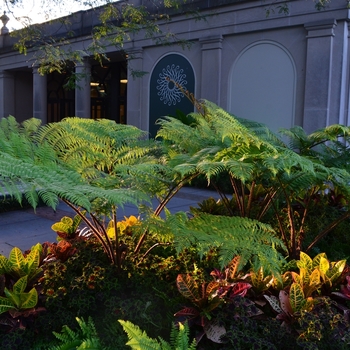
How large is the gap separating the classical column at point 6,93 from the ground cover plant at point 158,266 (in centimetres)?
1983

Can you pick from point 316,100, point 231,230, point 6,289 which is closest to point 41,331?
point 6,289

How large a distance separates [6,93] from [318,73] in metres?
16.1

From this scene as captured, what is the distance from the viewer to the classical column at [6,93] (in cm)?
2150

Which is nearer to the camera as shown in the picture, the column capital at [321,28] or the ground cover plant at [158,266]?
the ground cover plant at [158,266]

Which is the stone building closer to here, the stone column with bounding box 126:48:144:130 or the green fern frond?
the stone column with bounding box 126:48:144:130

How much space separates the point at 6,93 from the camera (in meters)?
21.8

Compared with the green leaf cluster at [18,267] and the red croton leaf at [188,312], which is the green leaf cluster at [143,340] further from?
the green leaf cluster at [18,267]

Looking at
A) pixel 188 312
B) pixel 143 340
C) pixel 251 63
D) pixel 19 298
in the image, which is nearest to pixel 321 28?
pixel 251 63

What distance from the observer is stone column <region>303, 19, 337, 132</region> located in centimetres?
1091

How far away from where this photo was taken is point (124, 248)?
3.10m

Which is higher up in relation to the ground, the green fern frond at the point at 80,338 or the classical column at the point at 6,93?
the classical column at the point at 6,93

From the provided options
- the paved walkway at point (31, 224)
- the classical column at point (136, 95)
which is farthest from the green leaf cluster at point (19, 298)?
the classical column at point (136, 95)

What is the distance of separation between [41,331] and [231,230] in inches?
51.0

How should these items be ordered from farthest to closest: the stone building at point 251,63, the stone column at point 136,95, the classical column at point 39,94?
the classical column at point 39,94 < the stone column at point 136,95 < the stone building at point 251,63
